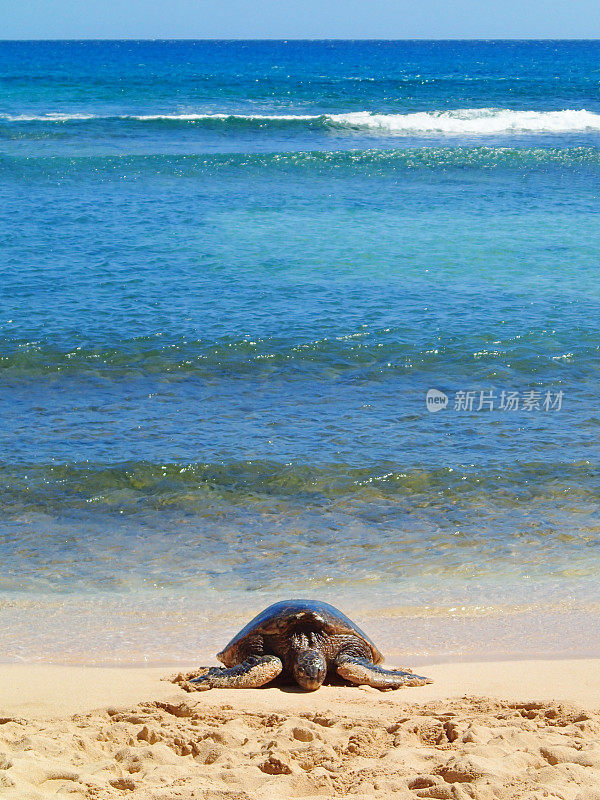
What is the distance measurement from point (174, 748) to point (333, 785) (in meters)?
0.68

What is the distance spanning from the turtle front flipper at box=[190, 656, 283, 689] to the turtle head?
4.2 inches

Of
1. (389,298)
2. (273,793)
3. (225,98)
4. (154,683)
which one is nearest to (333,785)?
(273,793)

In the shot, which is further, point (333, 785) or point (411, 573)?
point (411, 573)

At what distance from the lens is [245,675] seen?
4.04 m

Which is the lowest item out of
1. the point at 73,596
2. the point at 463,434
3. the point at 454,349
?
the point at 73,596

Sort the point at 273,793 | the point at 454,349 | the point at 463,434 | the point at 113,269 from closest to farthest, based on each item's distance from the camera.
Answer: the point at 273,793
the point at 463,434
the point at 454,349
the point at 113,269

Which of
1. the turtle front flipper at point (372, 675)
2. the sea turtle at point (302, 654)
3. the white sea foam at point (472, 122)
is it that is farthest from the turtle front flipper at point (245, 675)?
the white sea foam at point (472, 122)

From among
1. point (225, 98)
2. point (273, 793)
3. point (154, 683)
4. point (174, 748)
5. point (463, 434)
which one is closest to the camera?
point (273, 793)

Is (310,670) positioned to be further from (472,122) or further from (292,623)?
(472,122)

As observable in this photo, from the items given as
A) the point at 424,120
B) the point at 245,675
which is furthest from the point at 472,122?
the point at 245,675

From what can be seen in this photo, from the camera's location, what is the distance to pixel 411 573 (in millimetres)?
5410

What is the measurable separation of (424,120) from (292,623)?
26.5 m

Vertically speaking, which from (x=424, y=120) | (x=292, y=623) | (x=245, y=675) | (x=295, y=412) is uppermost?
(x=424, y=120)

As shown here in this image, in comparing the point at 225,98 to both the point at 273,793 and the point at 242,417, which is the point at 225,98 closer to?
the point at 242,417
